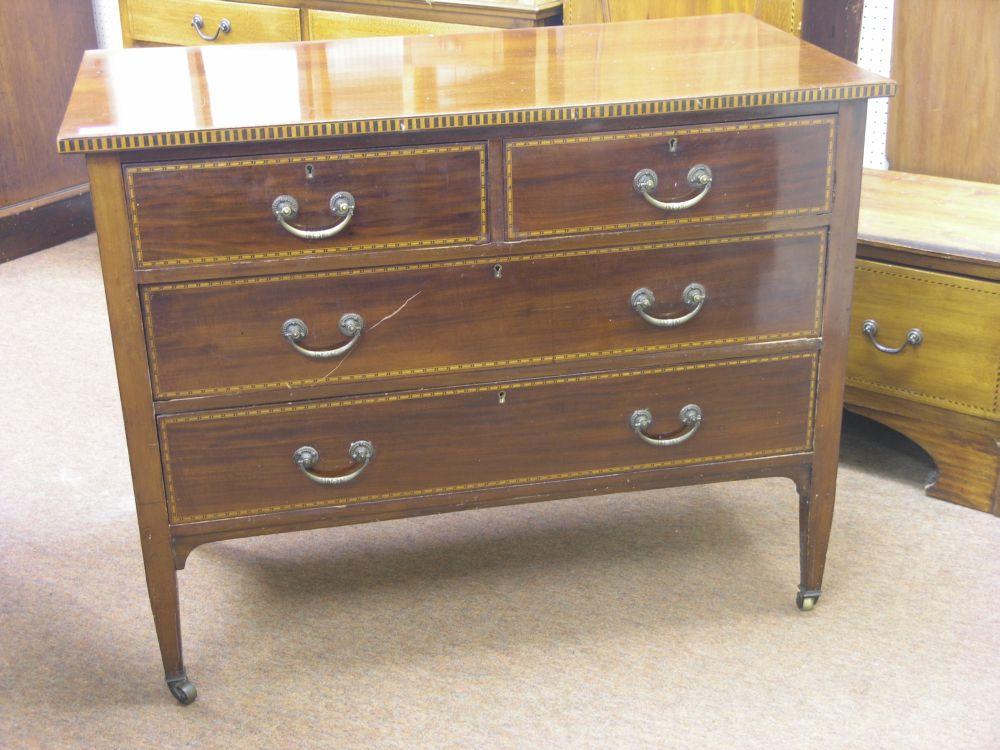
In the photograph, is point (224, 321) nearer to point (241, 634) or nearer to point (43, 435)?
point (241, 634)

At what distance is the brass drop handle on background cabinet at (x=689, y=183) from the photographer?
5.84 feet

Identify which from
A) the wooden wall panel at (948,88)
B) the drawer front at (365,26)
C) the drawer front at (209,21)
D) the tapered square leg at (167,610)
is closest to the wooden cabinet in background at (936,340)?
the wooden wall panel at (948,88)

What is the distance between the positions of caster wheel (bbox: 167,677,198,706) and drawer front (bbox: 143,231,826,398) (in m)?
0.47

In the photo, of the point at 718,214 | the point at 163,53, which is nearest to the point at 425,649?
the point at 718,214

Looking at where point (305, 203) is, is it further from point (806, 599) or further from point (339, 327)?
point (806, 599)

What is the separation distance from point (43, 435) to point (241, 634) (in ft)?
2.89

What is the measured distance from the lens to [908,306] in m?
2.38

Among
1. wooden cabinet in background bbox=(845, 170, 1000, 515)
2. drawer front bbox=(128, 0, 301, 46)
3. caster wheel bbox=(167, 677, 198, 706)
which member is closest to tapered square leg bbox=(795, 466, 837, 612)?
wooden cabinet in background bbox=(845, 170, 1000, 515)

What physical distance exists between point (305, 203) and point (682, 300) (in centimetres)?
Result: 57

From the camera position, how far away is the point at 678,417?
76.7 inches

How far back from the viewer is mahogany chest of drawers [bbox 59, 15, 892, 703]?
5.59ft

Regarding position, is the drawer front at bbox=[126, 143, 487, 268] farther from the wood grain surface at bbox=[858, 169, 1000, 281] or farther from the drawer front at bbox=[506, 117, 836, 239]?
the wood grain surface at bbox=[858, 169, 1000, 281]

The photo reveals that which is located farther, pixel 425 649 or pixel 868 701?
→ pixel 425 649

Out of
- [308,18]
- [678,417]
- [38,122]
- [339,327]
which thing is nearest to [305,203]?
[339,327]
